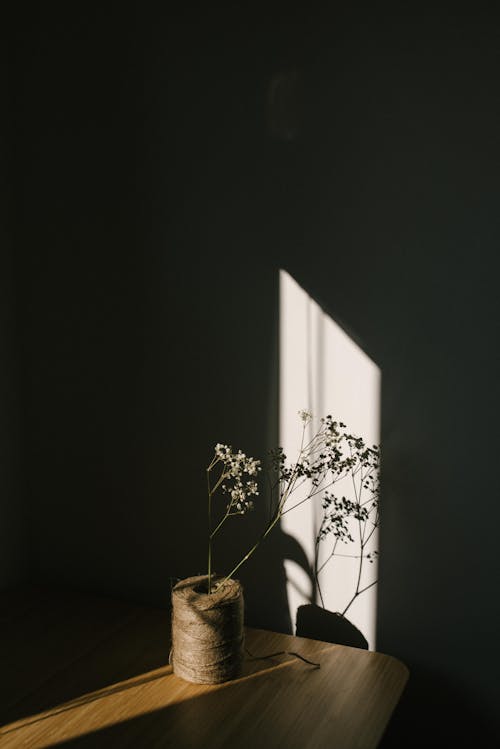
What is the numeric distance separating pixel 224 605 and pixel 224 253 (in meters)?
0.92

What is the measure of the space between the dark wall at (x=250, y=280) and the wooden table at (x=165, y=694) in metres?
0.19

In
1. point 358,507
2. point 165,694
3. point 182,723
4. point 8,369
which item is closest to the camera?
point 182,723

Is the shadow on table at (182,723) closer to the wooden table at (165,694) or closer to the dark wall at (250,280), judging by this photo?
the wooden table at (165,694)

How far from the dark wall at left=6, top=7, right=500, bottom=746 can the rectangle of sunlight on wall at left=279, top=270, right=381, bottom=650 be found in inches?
1.5

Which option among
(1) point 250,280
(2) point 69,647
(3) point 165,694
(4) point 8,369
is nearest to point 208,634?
(3) point 165,694

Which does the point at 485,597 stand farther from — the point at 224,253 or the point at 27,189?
the point at 27,189

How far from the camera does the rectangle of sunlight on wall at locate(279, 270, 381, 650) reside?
5.88 feet

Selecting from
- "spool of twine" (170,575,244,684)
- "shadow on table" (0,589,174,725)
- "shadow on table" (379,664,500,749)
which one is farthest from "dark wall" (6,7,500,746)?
"spool of twine" (170,575,244,684)

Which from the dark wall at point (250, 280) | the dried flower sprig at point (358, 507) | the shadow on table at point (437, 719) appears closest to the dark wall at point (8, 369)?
the dark wall at point (250, 280)

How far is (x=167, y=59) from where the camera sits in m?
1.93

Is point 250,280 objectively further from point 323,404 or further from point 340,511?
point 340,511

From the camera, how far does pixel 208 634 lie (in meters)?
1.59

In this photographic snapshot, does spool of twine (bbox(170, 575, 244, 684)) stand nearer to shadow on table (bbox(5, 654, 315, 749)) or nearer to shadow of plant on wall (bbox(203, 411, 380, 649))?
shadow on table (bbox(5, 654, 315, 749))

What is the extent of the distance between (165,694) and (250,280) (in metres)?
1.05
